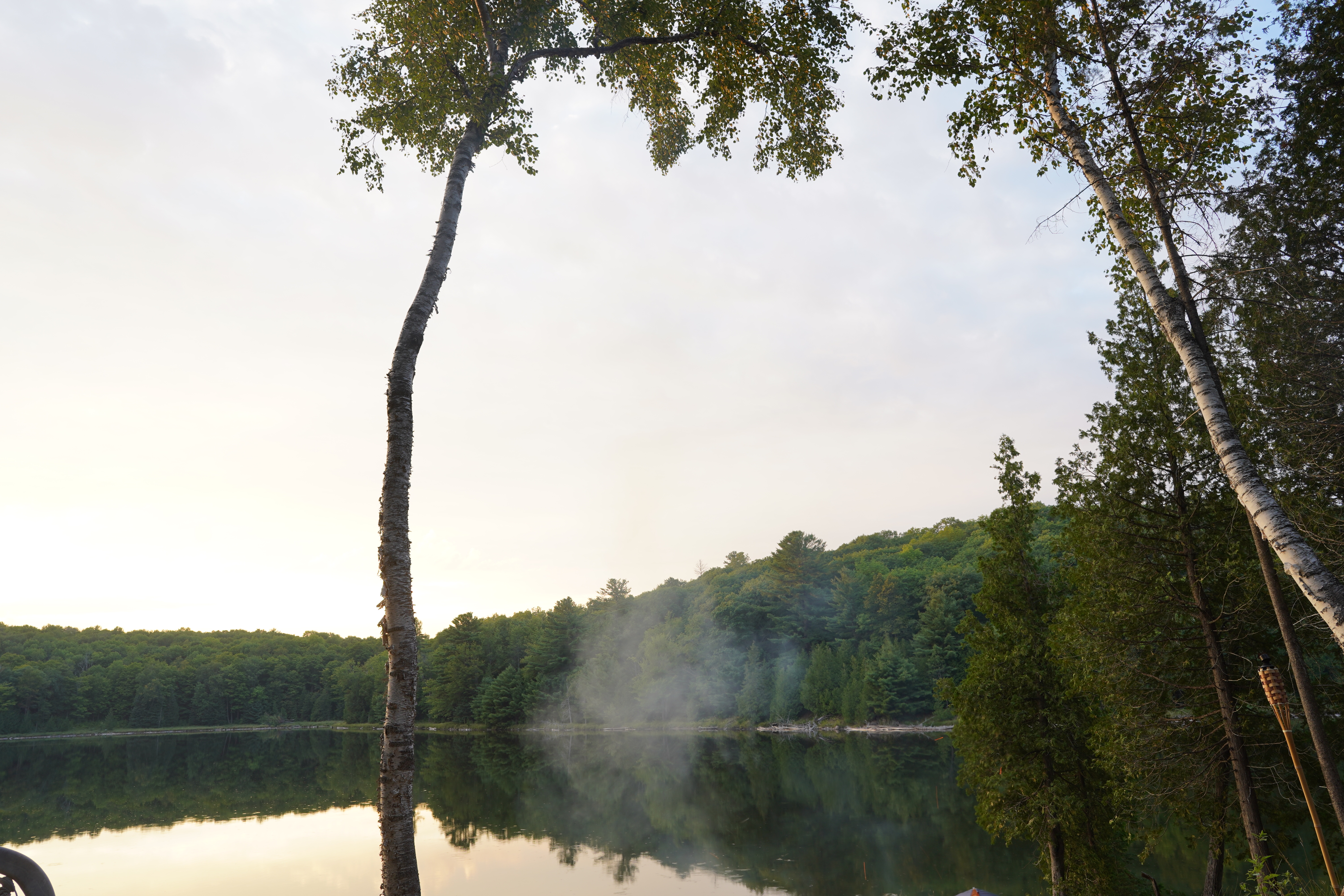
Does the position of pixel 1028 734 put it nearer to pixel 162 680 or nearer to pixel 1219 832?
pixel 1219 832

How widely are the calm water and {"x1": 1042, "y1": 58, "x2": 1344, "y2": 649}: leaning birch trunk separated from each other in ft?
52.6

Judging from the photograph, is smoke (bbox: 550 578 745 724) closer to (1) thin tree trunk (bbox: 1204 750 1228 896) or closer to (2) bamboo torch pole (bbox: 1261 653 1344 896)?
(1) thin tree trunk (bbox: 1204 750 1228 896)

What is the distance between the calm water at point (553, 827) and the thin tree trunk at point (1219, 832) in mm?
7097

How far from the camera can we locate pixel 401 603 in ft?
19.9

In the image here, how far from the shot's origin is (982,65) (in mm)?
8711

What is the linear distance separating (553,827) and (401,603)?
89.6 feet

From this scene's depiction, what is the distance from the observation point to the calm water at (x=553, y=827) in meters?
21.2

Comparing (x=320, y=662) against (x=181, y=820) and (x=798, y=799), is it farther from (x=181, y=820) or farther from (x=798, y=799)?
(x=798, y=799)

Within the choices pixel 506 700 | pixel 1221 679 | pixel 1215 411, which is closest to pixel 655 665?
pixel 506 700

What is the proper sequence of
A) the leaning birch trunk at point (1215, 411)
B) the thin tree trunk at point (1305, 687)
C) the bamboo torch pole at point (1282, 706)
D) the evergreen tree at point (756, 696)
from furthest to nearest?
the evergreen tree at point (756, 696), the thin tree trunk at point (1305, 687), the leaning birch trunk at point (1215, 411), the bamboo torch pole at point (1282, 706)

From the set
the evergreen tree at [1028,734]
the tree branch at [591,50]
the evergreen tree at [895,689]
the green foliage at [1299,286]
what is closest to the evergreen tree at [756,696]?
the evergreen tree at [895,689]

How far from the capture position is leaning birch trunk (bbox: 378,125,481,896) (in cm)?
559

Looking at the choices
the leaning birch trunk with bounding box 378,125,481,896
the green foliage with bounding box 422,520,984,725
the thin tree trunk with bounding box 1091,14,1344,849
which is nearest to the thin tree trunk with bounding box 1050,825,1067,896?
the thin tree trunk with bounding box 1091,14,1344,849

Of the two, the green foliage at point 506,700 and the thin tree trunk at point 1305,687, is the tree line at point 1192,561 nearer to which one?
the thin tree trunk at point 1305,687
